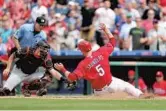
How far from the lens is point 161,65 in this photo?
710 inches

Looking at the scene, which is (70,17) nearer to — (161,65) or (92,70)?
(161,65)

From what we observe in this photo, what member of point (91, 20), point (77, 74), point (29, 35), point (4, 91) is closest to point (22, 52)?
point (29, 35)

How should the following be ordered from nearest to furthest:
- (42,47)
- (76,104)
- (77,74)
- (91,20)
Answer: (76,104) → (77,74) → (42,47) → (91,20)

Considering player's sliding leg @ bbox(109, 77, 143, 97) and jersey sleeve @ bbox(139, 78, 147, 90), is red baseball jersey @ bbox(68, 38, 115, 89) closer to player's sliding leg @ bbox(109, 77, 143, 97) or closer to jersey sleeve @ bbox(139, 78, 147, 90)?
player's sliding leg @ bbox(109, 77, 143, 97)

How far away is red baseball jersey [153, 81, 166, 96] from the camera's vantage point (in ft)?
57.1

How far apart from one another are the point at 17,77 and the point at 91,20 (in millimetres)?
5328

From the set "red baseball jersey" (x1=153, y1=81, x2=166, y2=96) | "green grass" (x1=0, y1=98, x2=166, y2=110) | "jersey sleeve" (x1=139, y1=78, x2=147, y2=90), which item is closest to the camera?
"green grass" (x1=0, y1=98, x2=166, y2=110)

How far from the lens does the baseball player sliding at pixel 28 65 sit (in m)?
14.3

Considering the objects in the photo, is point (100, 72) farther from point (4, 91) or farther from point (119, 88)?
point (4, 91)

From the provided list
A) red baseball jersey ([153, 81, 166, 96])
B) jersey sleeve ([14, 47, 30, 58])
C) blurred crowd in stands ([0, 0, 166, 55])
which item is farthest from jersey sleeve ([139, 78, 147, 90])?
jersey sleeve ([14, 47, 30, 58])

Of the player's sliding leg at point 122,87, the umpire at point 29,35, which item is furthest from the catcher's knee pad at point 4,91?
the player's sliding leg at point 122,87

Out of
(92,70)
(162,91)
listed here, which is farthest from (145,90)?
(92,70)

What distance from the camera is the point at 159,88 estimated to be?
57.8 ft

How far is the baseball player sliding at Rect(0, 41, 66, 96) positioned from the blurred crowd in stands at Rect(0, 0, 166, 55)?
3096 millimetres
